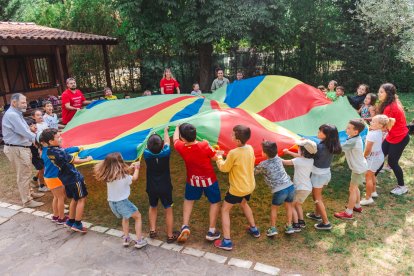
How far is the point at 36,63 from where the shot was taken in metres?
11.6

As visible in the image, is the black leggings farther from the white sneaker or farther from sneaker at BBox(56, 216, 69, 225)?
sneaker at BBox(56, 216, 69, 225)

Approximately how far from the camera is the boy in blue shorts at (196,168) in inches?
135

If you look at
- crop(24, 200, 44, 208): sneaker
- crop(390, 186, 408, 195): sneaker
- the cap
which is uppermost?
the cap

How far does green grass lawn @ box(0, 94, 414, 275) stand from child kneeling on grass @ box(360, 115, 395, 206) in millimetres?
187

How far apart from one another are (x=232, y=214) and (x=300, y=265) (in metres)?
1.24

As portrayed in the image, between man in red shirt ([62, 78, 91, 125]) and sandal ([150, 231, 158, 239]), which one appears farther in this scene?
man in red shirt ([62, 78, 91, 125])

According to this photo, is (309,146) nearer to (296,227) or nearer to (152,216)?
(296,227)

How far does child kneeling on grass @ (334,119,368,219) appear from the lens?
377 centimetres

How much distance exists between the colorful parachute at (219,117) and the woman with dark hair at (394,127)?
1.92 ft

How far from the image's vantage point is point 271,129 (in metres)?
4.23

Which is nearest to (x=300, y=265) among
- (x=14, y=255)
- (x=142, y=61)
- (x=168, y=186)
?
(x=168, y=186)

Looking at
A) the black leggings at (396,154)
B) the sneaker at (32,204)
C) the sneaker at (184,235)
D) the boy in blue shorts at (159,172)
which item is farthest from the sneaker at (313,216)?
the sneaker at (32,204)

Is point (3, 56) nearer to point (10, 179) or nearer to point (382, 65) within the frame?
point (10, 179)

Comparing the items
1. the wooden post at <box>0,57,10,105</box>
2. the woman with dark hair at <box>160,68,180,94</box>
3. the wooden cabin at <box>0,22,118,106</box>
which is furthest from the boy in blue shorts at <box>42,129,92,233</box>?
the wooden post at <box>0,57,10,105</box>
